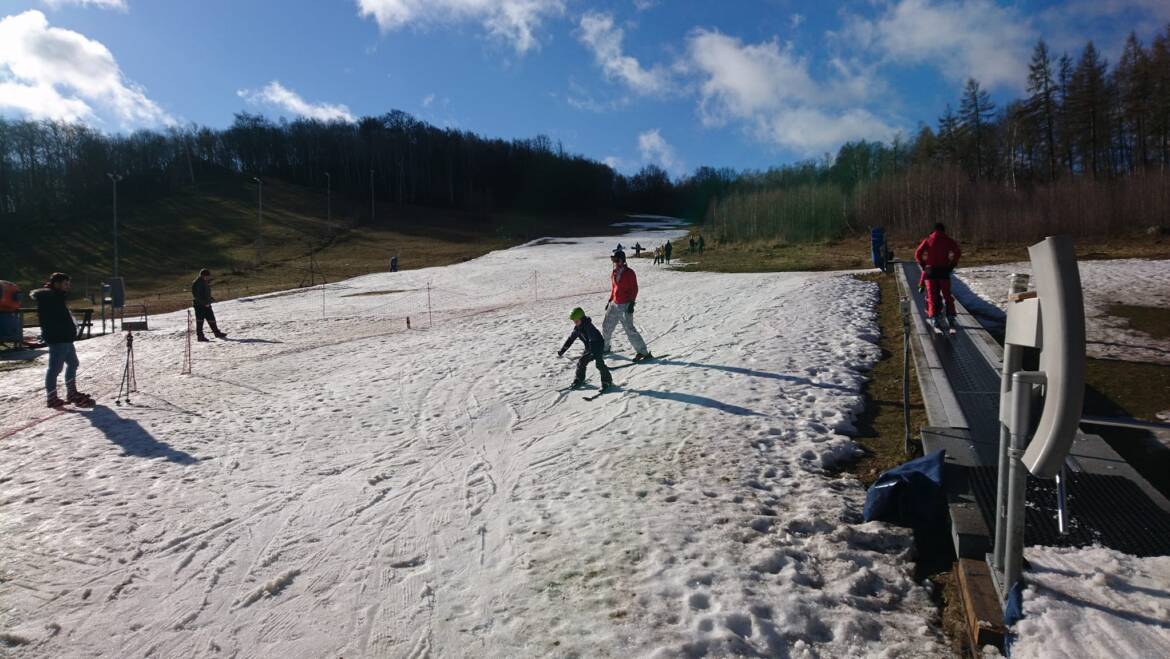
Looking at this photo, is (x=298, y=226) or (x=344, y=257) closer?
(x=344, y=257)

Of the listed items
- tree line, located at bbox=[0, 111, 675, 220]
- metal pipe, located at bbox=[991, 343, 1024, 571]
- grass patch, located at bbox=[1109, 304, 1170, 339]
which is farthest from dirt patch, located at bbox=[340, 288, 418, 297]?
tree line, located at bbox=[0, 111, 675, 220]

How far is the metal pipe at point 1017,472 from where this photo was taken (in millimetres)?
3084

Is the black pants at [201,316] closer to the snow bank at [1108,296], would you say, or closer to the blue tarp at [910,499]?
the blue tarp at [910,499]

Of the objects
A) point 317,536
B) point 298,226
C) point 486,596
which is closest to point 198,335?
point 317,536

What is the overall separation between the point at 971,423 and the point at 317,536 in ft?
23.6

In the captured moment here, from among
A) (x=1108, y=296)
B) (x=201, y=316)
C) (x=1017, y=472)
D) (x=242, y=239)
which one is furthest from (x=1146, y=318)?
(x=242, y=239)

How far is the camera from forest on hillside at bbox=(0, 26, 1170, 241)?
38406 mm

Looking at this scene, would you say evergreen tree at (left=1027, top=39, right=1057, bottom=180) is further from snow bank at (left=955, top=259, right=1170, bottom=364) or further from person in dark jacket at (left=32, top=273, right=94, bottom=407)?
person in dark jacket at (left=32, top=273, right=94, bottom=407)

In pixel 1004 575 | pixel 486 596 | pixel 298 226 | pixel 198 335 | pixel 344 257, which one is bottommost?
pixel 486 596

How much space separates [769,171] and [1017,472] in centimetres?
8119

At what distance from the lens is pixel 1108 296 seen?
16203mm

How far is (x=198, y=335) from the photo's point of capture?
1842 centimetres

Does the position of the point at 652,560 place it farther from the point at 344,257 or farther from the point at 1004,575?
the point at 344,257

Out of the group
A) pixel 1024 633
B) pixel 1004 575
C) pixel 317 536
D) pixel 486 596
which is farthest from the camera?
pixel 317 536
